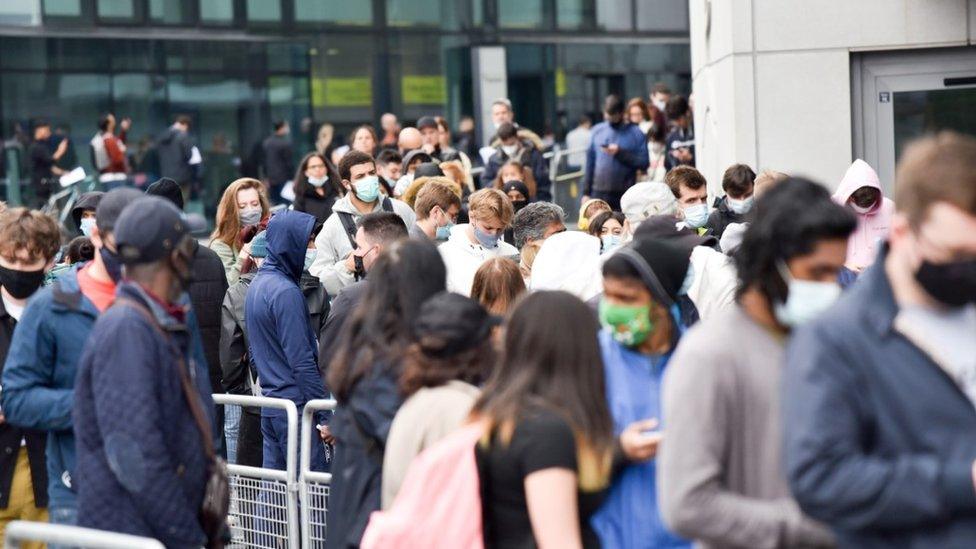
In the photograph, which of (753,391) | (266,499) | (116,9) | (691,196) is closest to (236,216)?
(691,196)

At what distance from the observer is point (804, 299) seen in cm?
372

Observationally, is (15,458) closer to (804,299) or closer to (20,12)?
(804,299)

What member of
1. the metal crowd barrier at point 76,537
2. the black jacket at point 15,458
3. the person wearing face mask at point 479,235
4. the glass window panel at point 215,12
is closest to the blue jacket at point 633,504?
the metal crowd barrier at point 76,537

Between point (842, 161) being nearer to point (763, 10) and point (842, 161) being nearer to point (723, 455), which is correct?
point (763, 10)

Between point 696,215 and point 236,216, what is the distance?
3037 millimetres

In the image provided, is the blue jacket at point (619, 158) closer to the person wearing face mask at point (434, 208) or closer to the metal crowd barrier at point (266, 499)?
the person wearing face mask at point (434, 208)

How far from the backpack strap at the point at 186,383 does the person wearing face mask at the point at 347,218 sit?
155 inches

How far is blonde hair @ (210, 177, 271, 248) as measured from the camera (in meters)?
10.3

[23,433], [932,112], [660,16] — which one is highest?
[660,16]

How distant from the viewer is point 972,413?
3.47 metres

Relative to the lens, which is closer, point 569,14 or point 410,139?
point 410,139

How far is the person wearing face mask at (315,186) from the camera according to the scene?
11.8 meters

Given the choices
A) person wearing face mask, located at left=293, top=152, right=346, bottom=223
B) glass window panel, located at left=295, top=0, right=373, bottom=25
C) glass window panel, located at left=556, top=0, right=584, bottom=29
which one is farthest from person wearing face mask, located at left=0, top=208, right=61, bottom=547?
glass window panel, located at left=556, top=0, right=584, bottom=29

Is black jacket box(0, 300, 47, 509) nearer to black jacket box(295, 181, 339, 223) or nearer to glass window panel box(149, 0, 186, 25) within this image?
black jacket box(295, 181, 339, 223)
